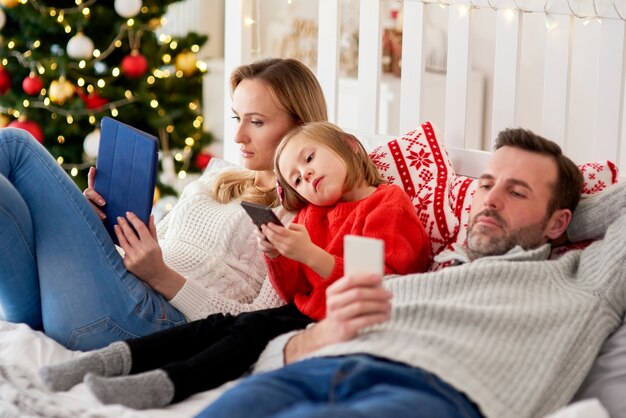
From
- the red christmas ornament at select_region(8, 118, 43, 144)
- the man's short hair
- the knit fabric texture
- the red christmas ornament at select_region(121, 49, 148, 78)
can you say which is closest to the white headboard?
the man's short hair

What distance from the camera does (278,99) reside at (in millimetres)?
2340

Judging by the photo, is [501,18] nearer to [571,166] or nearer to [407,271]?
[571,166]

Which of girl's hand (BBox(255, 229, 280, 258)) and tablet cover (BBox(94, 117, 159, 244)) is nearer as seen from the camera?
girl's hand (BBox(255, 229, 280, 258))

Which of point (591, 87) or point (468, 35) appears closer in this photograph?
point (468, 35)

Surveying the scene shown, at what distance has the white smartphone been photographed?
4.89 ft

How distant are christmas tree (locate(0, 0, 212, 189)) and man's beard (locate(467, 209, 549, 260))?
233 centimetres

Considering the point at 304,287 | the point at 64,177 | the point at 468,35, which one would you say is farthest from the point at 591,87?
the point at 64,177

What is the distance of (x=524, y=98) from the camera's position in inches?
164

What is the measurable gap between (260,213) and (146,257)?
0.37 meters

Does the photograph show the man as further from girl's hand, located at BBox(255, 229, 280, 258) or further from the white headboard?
the white headboard

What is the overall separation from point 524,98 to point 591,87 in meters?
0.43

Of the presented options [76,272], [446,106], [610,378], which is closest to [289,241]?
[76,272]

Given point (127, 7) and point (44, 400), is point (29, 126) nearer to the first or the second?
point (127, 7)

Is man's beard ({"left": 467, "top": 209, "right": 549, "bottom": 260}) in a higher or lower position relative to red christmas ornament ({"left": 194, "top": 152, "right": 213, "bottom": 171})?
higher
